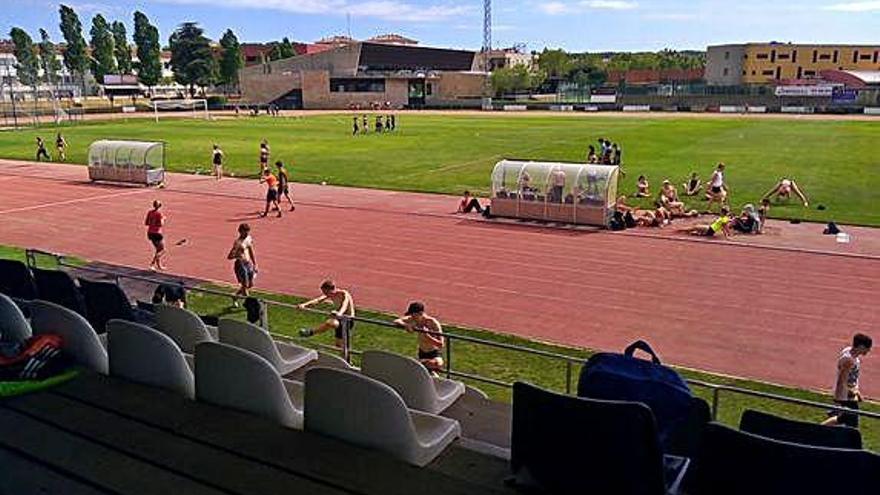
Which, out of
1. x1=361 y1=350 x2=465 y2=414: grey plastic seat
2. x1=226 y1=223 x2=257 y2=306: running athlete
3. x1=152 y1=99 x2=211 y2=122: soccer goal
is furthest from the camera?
x1=152 y1=99 x2=211 y2=122: soccer goal

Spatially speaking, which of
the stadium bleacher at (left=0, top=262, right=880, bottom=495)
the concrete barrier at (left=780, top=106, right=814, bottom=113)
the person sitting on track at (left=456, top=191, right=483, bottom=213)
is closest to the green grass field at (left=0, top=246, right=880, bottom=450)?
the stadium bleacher at (left=0, top=262, right=880, bottom=495)

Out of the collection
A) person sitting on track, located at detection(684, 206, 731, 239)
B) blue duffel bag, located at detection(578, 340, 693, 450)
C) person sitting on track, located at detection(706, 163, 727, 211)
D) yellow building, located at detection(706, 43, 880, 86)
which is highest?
yellow building, located at detection(706, 43, 880, 86)

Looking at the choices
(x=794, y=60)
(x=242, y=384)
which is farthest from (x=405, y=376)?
(x=794, y=60)

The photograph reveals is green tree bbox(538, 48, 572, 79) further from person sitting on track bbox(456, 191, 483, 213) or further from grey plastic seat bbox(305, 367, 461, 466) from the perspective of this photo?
grey plastic seat bbox(305, 367, 461, 466)

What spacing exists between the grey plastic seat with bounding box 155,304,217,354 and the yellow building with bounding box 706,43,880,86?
140m

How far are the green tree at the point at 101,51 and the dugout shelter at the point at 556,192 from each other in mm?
122199

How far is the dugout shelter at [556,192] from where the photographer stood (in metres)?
24.0

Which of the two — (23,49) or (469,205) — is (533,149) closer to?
(469,205)

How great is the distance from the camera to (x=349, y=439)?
500 centimetres

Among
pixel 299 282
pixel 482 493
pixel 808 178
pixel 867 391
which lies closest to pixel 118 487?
pixel 482 493

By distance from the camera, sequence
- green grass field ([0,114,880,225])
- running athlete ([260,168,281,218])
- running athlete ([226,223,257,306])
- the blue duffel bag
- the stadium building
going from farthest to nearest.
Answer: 1. the stadium building
2. green grass field ([0,114,880,225])
3. running athlete ([260,168,281,218])
4. running athlete ([226,223,257,306])
5. the blue duffel bag

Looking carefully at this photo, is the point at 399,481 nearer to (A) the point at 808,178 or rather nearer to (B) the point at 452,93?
(A) the point at 808,178

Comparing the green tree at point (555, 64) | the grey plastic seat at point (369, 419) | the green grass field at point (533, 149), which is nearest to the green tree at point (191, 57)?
the green grass field at point (533, 149)

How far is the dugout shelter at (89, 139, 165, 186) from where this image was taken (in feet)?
112
